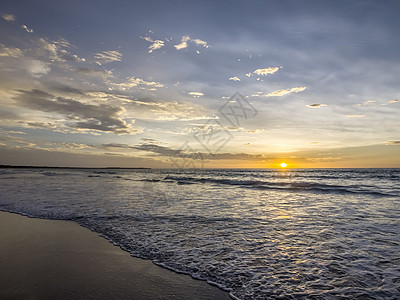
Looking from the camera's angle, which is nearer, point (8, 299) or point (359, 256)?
point (8, 299)

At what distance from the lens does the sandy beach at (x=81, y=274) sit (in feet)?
12.3

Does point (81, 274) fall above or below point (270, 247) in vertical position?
above

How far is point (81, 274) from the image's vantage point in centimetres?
438

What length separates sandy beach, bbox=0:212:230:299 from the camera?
3.74 meters

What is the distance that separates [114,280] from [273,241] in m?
4.30

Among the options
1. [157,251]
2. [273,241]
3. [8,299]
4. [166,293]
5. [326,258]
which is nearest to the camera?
[8,299]

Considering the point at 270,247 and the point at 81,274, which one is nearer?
the point at 81,274

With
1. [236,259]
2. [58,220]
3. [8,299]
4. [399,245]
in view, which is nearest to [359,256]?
[399,245]

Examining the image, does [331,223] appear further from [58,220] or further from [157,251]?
[58,220]

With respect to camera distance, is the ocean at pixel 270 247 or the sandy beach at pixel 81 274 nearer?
the sandy beach at pixel 81 274

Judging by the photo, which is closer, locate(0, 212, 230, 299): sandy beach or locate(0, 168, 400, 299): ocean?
locate(0, 212, 230, 299): sandy beach

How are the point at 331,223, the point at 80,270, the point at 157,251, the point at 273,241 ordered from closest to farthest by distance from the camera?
1. the point at 80,270
2. the point at 157,251
3. the point at 273,241
4. the point at 331,223

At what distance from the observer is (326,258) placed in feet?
17.4

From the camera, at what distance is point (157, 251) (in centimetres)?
585
